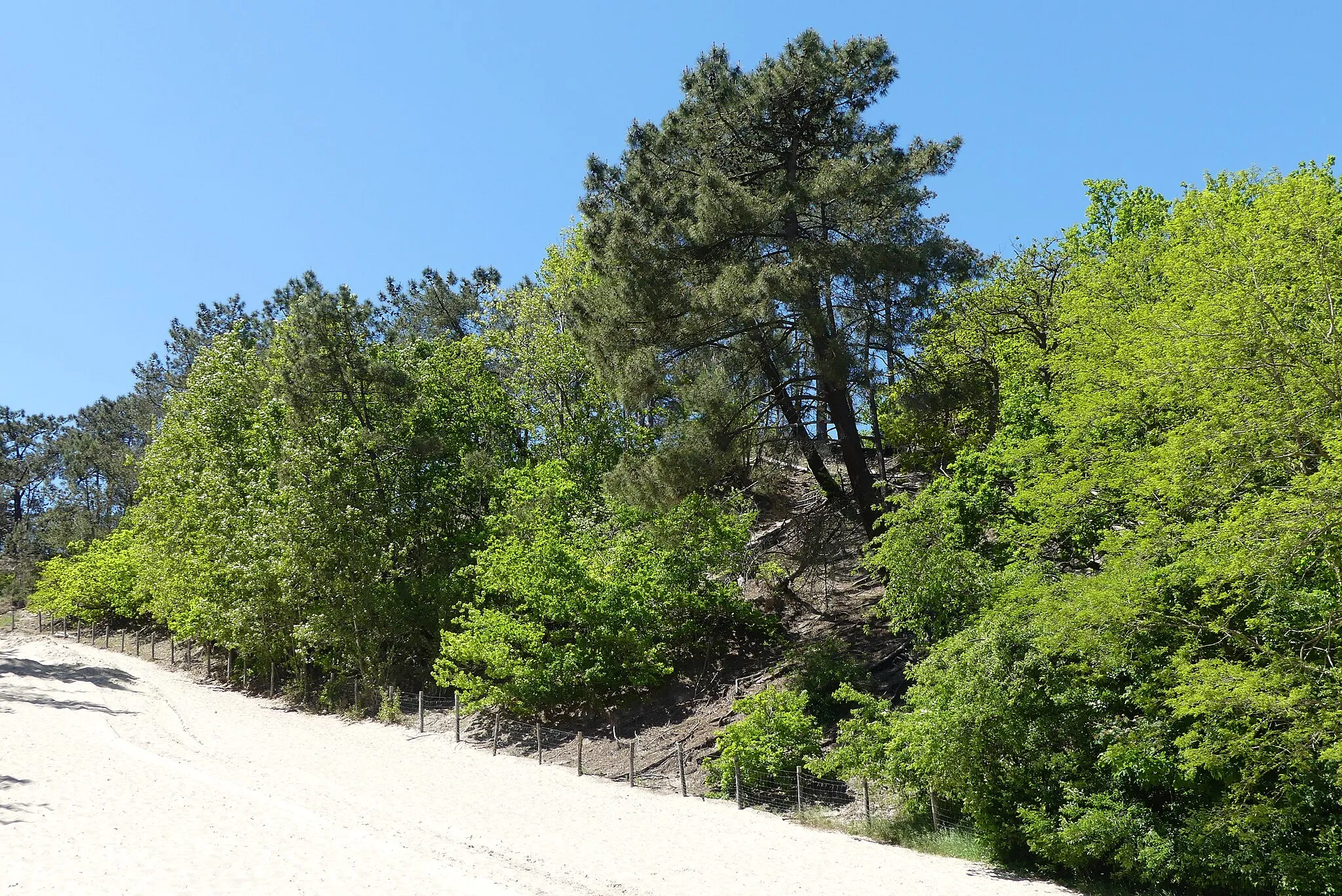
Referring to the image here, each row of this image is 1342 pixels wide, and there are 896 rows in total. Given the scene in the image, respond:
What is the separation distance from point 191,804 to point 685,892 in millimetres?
9450

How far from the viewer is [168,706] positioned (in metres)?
29.0

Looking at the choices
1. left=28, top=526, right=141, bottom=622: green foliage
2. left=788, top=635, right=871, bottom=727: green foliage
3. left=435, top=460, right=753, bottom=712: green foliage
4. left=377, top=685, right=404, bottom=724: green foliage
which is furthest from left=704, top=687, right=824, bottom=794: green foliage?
left=28, top=526, right=141, bottom=622: green foliage

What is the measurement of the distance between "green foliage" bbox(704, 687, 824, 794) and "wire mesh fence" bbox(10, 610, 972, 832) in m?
0.06

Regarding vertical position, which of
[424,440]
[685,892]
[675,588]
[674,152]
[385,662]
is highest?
[674,152]

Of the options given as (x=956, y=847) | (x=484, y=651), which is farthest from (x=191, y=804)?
(x=956, y=847)

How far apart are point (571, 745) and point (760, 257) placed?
12410 mm

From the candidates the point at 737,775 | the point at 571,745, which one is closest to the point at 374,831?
the point at 737,775

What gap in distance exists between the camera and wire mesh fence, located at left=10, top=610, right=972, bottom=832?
642 inches

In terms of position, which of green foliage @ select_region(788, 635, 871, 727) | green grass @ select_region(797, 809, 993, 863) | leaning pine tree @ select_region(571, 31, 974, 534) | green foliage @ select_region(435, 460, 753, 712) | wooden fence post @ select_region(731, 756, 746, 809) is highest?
leaning pine tree @ select_region(571, 31, 974, 534)

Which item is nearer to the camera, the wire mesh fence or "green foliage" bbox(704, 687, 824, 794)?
the wire mesh fence

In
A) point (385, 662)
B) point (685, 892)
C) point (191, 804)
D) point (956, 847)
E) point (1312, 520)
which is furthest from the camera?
point (385, 662)

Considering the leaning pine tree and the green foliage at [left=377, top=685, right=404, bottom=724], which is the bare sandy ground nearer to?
the green foliage at [left=377, top=685, right=404, bottom=724]

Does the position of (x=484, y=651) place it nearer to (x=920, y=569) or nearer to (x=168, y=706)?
(x=920, y=569)

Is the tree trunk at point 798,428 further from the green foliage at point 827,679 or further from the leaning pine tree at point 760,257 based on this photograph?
the green foliage at point 827,679
